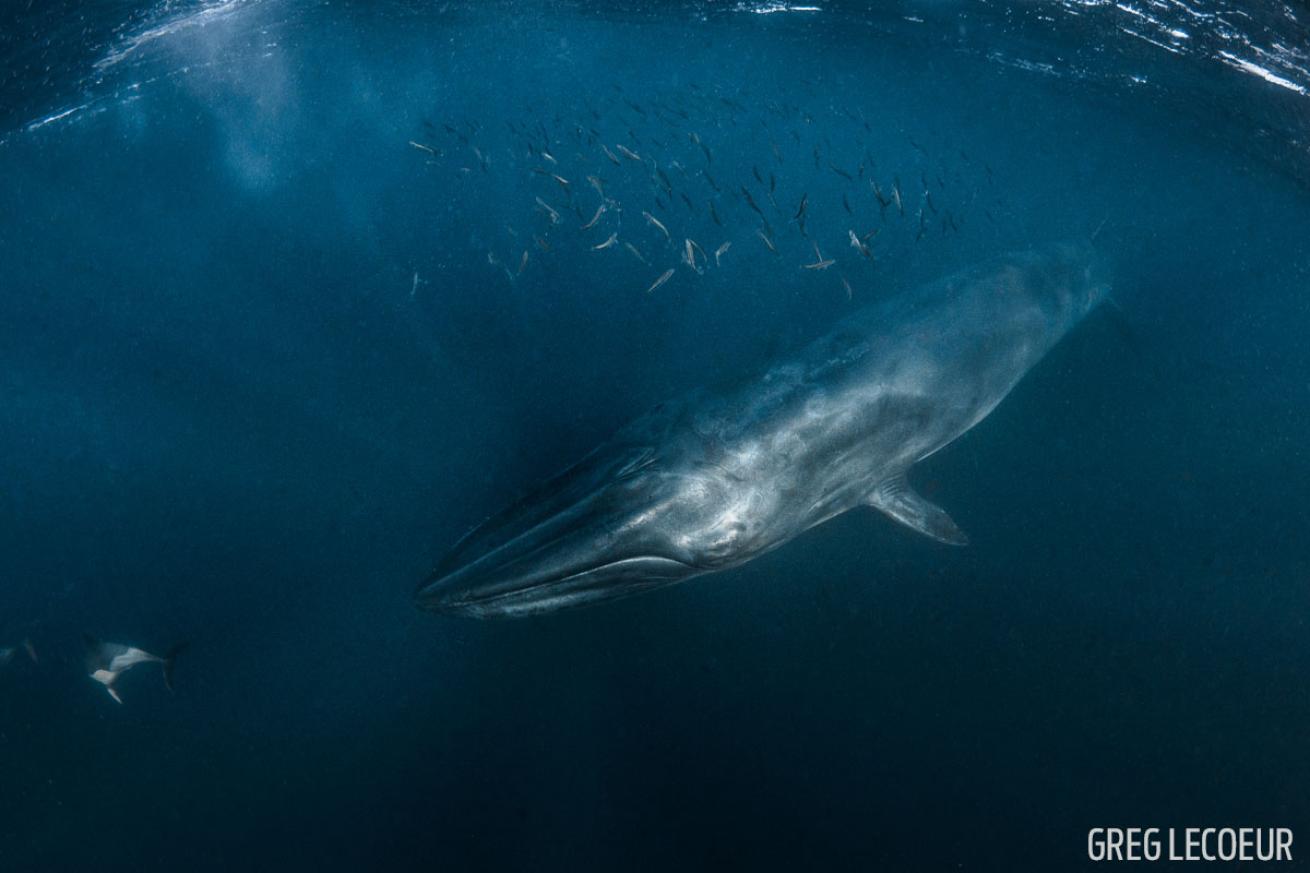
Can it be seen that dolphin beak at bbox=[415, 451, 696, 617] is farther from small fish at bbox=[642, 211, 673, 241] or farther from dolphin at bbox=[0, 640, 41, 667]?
dolphin at bbox=[0, 640, 41, 667]

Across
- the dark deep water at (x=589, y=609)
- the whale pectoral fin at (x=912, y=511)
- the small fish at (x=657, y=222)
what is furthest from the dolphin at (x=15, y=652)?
the whale pectoral fin at (x=912, y=511)

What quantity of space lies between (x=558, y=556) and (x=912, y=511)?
4.54 m

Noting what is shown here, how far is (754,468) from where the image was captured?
6.46 metres

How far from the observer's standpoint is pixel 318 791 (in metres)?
9.38

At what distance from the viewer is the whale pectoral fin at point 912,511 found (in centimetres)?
795

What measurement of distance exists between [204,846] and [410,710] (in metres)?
3.42

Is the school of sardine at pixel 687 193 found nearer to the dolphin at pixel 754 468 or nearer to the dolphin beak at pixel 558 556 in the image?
the dolphin at pixel 754 468

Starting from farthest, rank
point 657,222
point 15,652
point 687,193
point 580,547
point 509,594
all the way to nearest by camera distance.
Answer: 1. point 687,193
2. point 15,652
3. point 657,222
4. point 580,547
5. point 509,594

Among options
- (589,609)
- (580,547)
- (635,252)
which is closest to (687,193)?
(635,252)

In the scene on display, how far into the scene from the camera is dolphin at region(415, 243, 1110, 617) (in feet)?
19.4

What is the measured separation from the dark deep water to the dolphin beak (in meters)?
3.43

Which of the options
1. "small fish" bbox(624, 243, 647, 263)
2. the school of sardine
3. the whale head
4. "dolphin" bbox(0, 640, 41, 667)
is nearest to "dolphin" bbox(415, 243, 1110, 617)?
the whale head

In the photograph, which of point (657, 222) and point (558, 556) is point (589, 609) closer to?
point (558, 556)

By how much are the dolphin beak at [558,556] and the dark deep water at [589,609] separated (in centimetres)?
343
